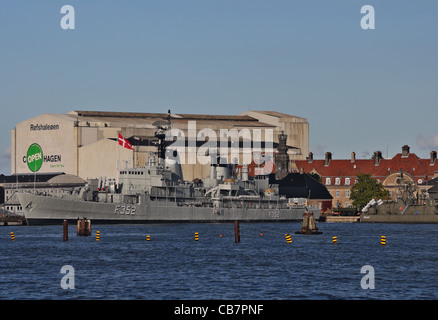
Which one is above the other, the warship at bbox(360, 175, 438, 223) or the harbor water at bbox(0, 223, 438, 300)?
the warship at bbox(360, 175, 438, 223)

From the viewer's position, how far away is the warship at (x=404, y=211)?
135625 millimetres

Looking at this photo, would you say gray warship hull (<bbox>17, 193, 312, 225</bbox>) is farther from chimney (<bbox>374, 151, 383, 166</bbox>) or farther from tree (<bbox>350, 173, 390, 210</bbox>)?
chimney (<bbox>374, 151, 383, 166</bbox>)

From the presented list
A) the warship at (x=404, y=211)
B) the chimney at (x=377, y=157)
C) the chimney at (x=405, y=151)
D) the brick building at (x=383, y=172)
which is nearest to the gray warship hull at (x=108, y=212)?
the warship at (x=404, y=211)

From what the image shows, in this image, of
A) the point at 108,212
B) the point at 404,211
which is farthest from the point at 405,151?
the point at 108,212

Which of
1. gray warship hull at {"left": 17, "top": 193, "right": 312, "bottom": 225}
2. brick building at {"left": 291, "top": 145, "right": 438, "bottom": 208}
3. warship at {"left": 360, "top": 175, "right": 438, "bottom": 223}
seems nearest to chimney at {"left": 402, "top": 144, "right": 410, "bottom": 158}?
brick building at {"left": 291, "top": 145, "right": 438, "bottom": 208}

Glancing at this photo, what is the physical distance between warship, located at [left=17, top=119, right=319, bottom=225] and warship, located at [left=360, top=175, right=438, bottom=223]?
458 inches

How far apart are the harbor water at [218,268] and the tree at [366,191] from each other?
80194 mm

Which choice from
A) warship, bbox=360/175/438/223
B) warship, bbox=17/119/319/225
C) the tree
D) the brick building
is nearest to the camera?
warship, bbox=17/119/319/225

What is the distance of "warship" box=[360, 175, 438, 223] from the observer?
135625 millimetres

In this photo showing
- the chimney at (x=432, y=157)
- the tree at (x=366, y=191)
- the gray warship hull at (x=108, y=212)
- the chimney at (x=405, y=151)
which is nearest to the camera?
the gray warship hull at (x=108, y=212)

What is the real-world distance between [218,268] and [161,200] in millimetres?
67982

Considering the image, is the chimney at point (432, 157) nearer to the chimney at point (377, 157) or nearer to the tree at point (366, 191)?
the chimney at point (377, 157)
